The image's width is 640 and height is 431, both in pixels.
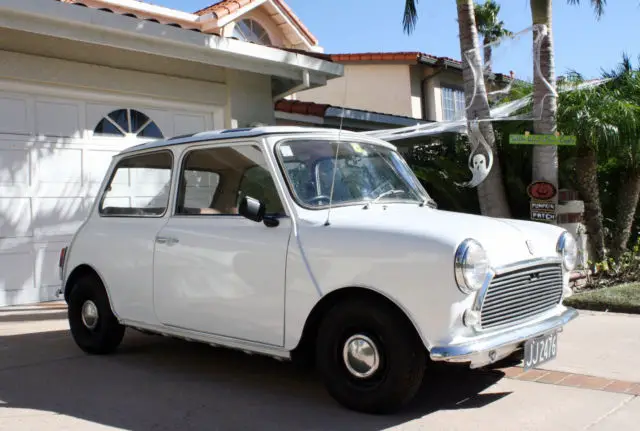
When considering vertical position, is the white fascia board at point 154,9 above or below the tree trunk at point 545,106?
above

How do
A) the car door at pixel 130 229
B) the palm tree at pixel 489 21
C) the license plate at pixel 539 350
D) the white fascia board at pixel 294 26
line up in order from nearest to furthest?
the license plate at pixel 539 350 < the car door at pixel 130 229 < the white fascia board at pixel 294 26 < the palm tree at pixel 489 21

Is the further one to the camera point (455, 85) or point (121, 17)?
point (455, 85)

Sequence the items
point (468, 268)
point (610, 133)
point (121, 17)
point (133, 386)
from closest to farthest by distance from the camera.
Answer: point (468, 268) < point (133, 386) < point (121, 17) < point (610, 133)

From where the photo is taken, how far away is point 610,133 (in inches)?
358

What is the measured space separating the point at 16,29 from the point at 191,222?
4187 millimetres

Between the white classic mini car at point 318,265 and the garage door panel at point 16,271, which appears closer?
the white classic mini car at point 318,265

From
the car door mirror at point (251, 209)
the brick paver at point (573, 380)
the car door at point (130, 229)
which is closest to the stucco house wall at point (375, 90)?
the car door at point (130, 229)

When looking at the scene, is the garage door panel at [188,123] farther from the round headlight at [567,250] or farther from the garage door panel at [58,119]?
the round headlight at [567,250]

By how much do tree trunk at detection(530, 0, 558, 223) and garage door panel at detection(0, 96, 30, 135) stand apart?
651 cm

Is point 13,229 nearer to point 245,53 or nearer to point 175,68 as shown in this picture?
point 175,68

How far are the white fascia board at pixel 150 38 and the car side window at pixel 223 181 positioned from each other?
3.57m

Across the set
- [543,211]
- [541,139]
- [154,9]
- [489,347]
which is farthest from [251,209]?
[154,9]

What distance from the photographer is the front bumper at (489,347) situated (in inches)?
146

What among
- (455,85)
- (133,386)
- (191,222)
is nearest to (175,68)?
(191,222)
